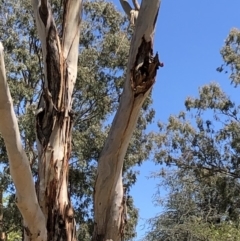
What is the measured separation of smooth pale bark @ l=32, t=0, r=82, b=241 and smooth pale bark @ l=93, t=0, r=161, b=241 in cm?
18

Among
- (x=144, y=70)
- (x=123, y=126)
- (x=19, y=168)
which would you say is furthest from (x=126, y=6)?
(x=19, y=168)

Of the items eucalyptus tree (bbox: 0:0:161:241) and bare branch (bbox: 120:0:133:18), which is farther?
bare branch (bbox: 120:0:133:18)

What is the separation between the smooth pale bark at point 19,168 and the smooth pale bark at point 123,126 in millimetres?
420

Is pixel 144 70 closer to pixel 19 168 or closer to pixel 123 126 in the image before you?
pixel 123 126

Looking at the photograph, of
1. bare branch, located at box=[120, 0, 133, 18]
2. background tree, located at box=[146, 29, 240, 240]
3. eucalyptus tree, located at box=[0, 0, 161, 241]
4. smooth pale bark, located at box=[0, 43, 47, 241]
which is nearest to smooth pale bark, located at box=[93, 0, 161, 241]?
eucalyptus tree, located at box=[0, 0, 161, 241]

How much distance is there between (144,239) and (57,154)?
547 cm

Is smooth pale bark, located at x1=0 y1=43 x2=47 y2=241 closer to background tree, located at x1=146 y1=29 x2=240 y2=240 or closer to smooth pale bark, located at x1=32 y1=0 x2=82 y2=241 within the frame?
smooth pale bark, located at x1=32 y1=0 x2=82 y2=241

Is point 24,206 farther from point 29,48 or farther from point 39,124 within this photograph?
point 29,48

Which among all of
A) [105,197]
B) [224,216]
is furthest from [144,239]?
[105,197]

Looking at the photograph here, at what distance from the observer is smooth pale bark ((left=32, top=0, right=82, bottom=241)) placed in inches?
98.4

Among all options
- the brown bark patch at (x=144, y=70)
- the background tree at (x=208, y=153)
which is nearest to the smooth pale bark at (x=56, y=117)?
the brown bark patch at (x=144, y=70)

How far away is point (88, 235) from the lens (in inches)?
401

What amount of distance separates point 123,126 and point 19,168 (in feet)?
2.13

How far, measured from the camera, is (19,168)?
79.0 inches
